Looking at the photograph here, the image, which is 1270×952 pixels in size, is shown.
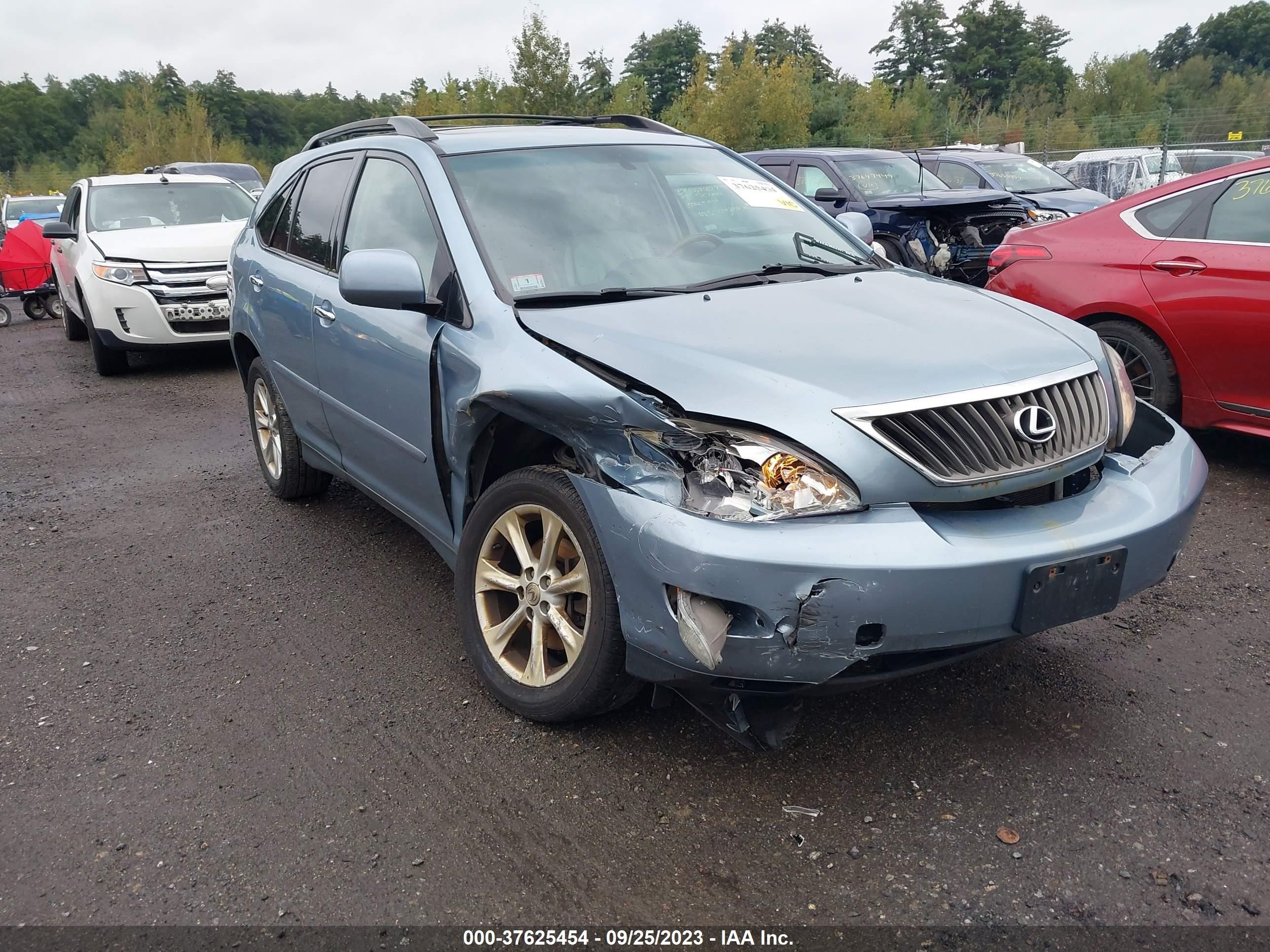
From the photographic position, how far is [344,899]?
95.8 inches

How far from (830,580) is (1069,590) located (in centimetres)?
66

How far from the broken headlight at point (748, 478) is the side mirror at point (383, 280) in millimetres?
1099

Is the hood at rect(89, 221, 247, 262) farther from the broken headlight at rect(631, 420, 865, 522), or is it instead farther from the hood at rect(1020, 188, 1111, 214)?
the hood at rect(1020, 188, 1111, 214)

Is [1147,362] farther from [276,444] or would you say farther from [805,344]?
→ [276,444]

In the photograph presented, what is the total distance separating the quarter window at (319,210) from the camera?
172 inches

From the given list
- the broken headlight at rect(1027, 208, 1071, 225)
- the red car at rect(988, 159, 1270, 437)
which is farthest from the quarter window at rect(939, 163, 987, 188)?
the red car at rect(988, 159, 1270, 437)

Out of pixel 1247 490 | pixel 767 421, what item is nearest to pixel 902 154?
pixel 1247 490

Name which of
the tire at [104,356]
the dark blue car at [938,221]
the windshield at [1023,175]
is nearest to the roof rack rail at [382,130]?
the dark blue car at [938,221]

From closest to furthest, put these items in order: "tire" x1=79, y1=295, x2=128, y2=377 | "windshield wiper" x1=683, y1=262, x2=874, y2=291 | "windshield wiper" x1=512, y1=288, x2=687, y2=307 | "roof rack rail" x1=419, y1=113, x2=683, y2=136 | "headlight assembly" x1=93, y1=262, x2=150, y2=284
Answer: "windshield wiper" x1=512, y1=288, x2=687, y2=307 → "windshield wiper" x1=683, y1=262, x2=874, y2=291 → "roof rack rail" x1=419, y1=113, x2=683, y2=136 → "headlight assembly" x1=93, y1=262, x2=150, y2=284 → "tire" x1=79, y1=295, x2=128, y2=377

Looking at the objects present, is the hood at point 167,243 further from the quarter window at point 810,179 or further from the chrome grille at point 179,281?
the quarter window at point 810,179

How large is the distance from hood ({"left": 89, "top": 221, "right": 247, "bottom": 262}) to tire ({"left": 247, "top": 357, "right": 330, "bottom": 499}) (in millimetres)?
4276

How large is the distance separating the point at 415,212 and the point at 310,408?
1.25 meters

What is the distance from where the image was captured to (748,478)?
2.54m

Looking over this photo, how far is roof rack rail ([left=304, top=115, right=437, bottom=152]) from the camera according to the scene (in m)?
3.93
